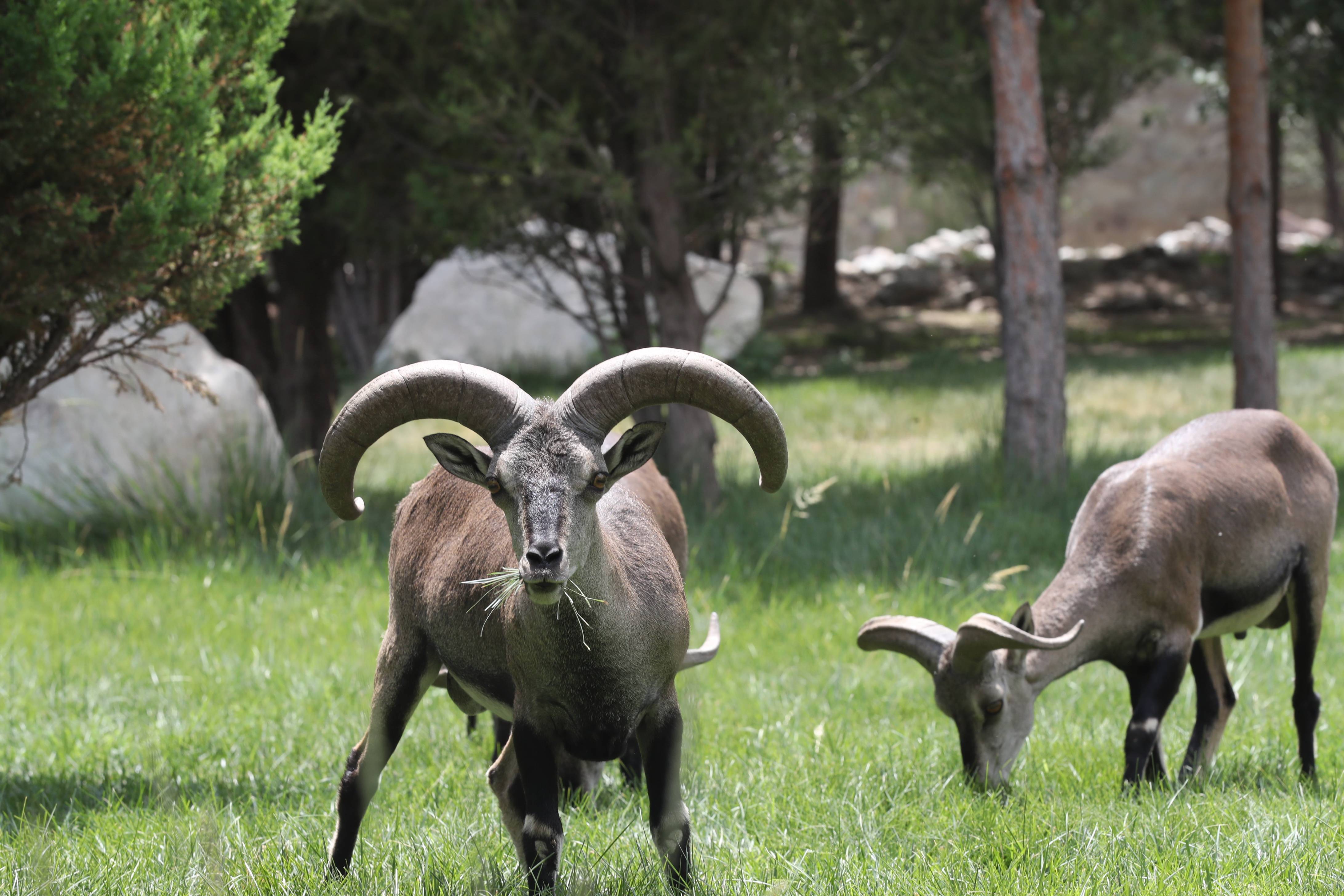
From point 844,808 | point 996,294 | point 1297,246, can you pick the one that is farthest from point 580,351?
point 1297,246

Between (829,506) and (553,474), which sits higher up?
(553,474)

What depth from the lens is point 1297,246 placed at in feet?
110

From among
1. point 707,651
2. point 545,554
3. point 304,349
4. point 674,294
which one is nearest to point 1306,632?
point 707,651

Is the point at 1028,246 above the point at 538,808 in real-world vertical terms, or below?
above

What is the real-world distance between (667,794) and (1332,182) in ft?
123

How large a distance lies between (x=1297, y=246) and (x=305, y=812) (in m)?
33.7

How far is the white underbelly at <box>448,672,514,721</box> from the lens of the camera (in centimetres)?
464

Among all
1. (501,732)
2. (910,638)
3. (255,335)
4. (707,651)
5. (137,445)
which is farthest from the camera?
(255,335)

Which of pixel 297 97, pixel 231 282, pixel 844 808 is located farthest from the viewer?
pixel 297 97

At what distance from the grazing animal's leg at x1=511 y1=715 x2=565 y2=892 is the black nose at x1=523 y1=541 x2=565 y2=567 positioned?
33.4 inches

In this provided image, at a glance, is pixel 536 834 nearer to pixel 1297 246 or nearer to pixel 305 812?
pixel 305 812

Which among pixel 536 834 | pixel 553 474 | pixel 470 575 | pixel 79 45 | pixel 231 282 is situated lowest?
pixel 536 834

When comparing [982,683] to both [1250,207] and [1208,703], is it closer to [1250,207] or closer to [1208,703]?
[1208,703]

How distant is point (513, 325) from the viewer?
22156 millimetres
